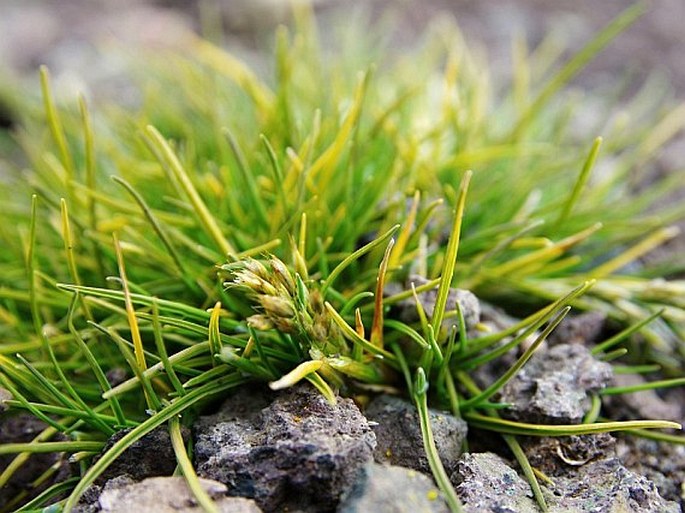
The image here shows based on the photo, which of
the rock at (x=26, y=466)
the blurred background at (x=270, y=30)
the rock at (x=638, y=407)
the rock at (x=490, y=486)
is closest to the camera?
the rock at (x=490, y=486)

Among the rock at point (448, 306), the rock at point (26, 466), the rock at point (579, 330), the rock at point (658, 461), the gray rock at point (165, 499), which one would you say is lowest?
the rock at point (26, 466)

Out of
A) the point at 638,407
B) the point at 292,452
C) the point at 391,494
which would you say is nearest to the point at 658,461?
the point at 638,407

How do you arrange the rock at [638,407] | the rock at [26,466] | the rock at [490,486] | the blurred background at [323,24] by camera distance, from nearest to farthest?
the rock at [490,486] → the rock at [26,466] → the rock at [638,407] → the blurred background at [323,24]

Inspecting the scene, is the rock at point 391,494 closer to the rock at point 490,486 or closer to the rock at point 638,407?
the rock at point 490,486

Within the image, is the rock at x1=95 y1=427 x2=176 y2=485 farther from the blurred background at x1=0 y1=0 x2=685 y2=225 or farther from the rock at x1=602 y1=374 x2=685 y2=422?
the blurred background at x1=0 y1=0 x2=685 y2=225

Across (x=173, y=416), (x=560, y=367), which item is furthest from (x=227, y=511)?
(x=560, y=367)

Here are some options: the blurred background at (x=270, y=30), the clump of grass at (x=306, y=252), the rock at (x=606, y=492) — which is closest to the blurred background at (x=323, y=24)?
the blurred background at (x=270, y=30)

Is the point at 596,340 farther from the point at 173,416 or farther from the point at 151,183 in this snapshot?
the point at 151,183
